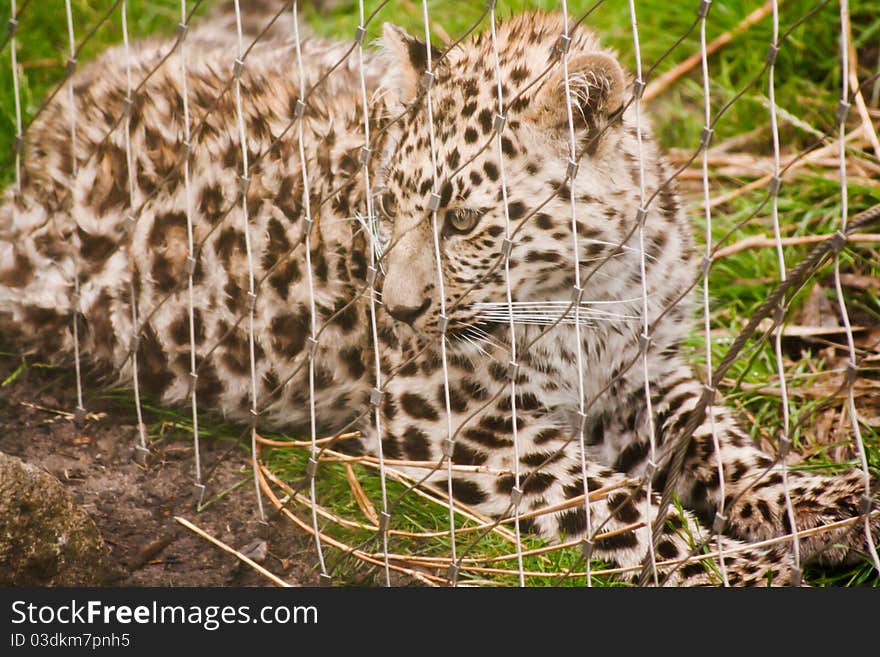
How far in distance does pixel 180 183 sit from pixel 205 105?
371 mm

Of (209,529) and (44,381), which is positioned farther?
Result: (44,381)

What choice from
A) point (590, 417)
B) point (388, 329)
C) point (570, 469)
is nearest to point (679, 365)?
point (590, 417)

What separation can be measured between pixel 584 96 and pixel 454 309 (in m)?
0.85

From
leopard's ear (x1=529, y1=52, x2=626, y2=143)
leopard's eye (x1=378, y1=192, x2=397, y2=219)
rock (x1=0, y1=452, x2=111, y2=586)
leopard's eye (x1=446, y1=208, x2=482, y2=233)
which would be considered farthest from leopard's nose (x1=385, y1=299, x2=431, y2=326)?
rock (x1=0, y1=452, x2=111, y2=586)

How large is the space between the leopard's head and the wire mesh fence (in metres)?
0.01

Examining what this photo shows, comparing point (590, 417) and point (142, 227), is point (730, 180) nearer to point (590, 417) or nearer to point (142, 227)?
point (590, 417)

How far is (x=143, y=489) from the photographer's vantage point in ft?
14.5

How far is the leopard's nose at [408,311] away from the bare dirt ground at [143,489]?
82 cm

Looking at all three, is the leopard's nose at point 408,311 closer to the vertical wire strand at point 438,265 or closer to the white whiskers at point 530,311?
the vertical wire strand at point 438,265

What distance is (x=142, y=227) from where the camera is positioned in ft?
15.6

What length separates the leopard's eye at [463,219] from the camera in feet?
13.4

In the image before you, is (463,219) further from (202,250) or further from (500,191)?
(202,250)

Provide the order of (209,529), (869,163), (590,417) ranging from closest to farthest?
(209,529) < (590,417) < (869,163)

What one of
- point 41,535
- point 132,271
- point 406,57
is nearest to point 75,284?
point 132,271
